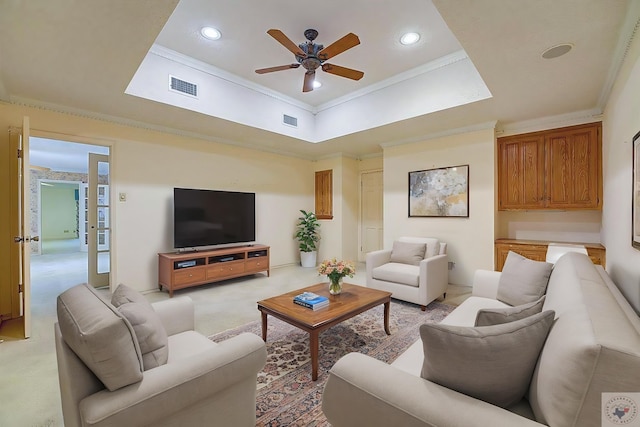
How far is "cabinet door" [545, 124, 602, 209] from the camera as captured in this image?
3562 millimetres

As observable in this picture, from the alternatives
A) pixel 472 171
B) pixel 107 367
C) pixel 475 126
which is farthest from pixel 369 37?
pixel 107 367

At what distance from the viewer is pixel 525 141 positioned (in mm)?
4043

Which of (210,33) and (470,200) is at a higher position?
(210,33)

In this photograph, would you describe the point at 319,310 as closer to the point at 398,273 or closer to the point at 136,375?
the point at 136,375

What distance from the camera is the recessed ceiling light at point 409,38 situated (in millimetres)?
3033

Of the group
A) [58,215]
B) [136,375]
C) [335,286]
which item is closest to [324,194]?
[335,286]

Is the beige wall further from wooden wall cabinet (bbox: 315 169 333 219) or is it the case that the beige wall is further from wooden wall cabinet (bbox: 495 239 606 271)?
wooden wall cabinet (bbox: 495 239 606 271)

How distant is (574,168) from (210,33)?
15.8 feet

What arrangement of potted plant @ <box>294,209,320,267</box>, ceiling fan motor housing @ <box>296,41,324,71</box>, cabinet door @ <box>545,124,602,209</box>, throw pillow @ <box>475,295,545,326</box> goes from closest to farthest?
throw pillow @ <box>475,295,545,326</box>
ceiling fan motor housing @ <box>296,41,324,71</box>
cabinet door @ <box>545,124,602,209</box>
potted plant @ <box>294,209,320,267</box>

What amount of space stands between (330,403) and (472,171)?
4.09m

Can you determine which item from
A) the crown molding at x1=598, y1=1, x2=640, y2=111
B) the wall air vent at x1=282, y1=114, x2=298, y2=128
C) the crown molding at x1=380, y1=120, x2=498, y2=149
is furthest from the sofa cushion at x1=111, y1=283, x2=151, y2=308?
the crown molding at x1=380, y1=120, x2=498, y2=149

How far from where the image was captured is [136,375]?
1.06m

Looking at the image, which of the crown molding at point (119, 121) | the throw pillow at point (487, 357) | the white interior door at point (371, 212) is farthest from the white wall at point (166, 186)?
the throw pillow at point (487, 357)

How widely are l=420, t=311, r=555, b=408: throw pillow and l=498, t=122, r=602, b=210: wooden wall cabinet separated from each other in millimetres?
3719
